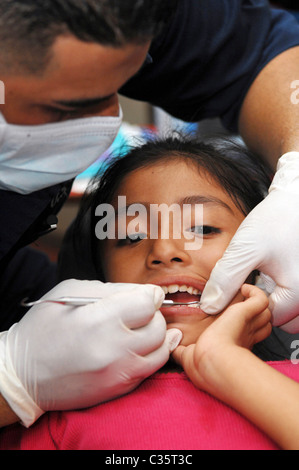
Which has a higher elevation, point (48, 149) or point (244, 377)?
point (48, 149)

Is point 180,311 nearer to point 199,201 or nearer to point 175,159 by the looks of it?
point 199,201

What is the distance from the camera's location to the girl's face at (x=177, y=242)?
1.15m

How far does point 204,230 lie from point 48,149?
1.36 ft

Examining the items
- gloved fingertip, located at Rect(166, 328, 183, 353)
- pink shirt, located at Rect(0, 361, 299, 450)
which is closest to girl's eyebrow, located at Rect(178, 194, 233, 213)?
gloved fingertip, located at Rect(166, 328, 183, 353)

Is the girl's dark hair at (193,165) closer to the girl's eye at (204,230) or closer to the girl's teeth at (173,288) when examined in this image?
the girl's eye at (204,230)

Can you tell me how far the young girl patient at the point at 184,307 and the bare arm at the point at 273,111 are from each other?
0.30 ft

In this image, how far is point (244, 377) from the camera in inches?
34.2

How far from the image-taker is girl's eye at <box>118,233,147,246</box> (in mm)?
1243

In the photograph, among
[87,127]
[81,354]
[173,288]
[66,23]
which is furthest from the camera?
[173,288]

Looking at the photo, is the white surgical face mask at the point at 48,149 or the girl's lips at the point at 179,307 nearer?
the white surgical face mask at the point at 48,149

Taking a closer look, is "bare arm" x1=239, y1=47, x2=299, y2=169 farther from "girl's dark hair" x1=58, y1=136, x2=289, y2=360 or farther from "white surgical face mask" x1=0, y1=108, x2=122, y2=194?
"white surgical face mask" x1=0, y1=108, x2=122, y2=194

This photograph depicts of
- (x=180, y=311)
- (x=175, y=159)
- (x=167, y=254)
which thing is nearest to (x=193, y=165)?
(x=175, y=159)

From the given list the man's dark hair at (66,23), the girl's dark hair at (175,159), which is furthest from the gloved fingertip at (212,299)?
the man's dark hair at (66,23)
